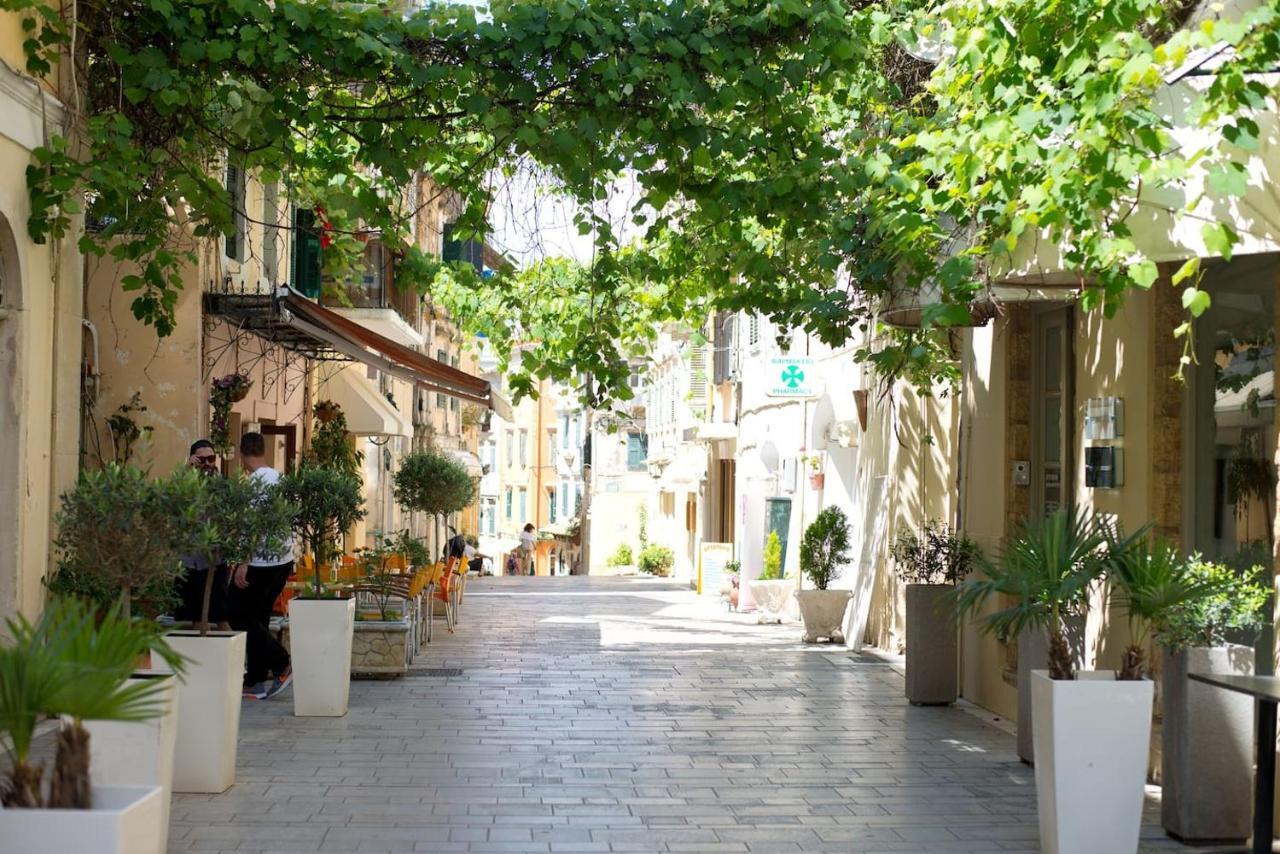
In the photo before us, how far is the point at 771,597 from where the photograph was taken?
22094 millimetres

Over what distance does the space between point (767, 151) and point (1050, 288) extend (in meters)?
2.28

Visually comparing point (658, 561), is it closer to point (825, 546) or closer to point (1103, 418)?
point (825, 546)

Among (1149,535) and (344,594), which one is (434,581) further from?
(1149,535)

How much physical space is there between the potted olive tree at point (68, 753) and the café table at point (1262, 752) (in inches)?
186

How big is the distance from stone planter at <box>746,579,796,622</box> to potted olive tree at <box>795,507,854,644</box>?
10.9 feet

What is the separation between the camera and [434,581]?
18297 mm

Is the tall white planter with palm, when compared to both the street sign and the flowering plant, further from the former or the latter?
the street sign

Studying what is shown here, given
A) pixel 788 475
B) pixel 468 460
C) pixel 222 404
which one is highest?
pixel 222 404

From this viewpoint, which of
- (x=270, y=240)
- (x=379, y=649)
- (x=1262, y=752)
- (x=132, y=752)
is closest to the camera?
(x=132, y=752)

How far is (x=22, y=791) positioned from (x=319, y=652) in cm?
692

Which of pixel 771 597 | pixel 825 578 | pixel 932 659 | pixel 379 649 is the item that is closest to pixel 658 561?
pixel 771 597

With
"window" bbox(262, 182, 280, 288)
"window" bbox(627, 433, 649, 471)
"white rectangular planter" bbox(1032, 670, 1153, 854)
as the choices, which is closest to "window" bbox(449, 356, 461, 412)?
"window" bbox(627, 433, 649, 471)

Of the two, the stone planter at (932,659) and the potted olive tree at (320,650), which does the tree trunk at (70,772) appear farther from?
the stone planter at (932,659)

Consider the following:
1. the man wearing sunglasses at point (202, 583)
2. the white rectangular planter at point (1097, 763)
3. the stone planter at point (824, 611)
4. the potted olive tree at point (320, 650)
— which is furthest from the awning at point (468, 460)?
the white rectangular planter at point (1097, 763)
